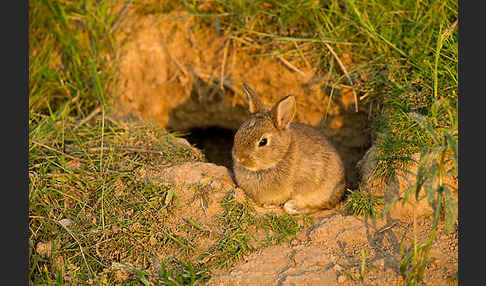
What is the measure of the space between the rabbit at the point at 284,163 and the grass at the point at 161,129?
327mm

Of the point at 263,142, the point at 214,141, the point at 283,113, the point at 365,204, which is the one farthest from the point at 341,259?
the point at 214,141

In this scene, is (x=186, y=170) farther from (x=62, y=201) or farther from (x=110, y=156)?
(x=62, y=201)

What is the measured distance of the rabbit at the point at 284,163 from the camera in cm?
372

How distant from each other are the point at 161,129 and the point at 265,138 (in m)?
1.43

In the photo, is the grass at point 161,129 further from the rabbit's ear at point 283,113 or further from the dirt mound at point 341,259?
the rabbit's ear at point 283,113

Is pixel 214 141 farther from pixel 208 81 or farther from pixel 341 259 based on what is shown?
pixel 341 259

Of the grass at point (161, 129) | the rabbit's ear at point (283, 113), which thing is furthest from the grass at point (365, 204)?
the rabbit's ear at point (283, 113)

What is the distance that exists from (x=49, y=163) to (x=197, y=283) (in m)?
1.92

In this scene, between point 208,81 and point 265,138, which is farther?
point 208,81

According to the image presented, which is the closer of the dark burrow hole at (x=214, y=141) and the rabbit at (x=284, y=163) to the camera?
the rabbit at (x=284, y=163)

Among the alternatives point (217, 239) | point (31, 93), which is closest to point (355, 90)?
point (217, 239)

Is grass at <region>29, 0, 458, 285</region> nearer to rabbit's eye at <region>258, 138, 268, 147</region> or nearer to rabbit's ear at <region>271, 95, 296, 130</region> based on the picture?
rabbit's eye at <region>258, 138, 268, 147</region>

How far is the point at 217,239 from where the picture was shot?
11.1ft

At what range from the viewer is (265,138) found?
147 inches
